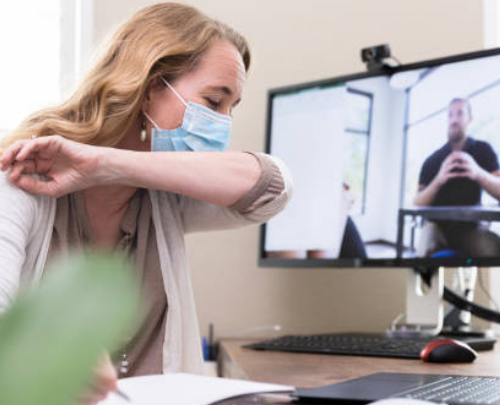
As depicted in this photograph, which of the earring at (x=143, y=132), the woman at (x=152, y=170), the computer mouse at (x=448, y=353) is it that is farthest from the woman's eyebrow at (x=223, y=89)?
the computer mouse at (x=448, y=353)

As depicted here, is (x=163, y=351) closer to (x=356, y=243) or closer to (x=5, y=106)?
(x=356, y=243)

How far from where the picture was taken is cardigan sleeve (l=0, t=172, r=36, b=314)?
78 cm

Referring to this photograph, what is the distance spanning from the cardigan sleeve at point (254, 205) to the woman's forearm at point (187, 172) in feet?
0.05

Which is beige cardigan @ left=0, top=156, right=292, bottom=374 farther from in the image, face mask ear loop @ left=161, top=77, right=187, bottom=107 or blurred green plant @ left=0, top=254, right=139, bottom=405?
blurred green plant @ left=0, top=254, right=139, bottom=405

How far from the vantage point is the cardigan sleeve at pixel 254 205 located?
111 cm

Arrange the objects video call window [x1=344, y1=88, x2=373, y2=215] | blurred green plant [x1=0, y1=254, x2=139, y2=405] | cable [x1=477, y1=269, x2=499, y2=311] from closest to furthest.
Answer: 1. blurred green plant [x1=0, y1=254, x2=139, y2=405]
2. video call window [x1=344, y1=88, x2=373, y2=215]
3. cable [x1=477, y1=269, x2=499, y2=311]

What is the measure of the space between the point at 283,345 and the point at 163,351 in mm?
282

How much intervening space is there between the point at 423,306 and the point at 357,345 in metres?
0.33

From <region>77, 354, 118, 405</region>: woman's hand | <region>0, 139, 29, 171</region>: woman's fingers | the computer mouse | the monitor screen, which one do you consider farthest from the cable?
<region>77, 354, 118, 405</region>: woman's hand

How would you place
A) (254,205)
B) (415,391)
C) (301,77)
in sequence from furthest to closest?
(301,77) < (254,205) < (415,391)

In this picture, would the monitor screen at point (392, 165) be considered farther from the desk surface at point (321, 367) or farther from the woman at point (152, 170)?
the woman at point (152, 170)

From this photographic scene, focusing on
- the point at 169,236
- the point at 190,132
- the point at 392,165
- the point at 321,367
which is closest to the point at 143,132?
the point at 190,132

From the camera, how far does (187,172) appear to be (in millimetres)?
1033

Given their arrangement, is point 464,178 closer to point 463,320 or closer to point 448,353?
point 463,320
